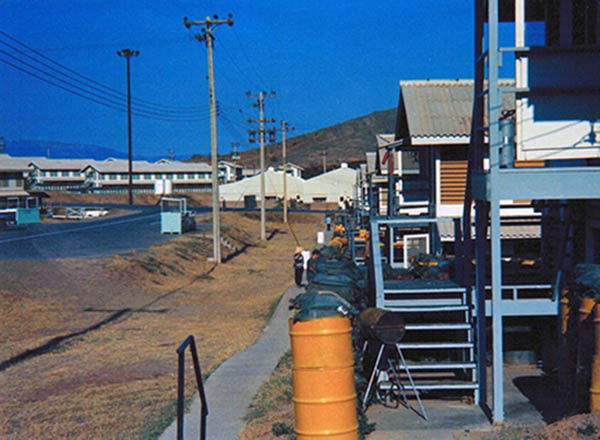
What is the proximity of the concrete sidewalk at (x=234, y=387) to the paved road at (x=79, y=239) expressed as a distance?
17228 mm

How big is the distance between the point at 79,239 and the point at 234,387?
92.0 ft

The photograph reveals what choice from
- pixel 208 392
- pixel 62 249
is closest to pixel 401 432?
pixel 208 392

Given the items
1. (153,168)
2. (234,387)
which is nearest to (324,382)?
(234,387)

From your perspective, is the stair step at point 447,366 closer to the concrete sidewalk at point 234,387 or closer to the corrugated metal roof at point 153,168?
the concrete sidewalk at point 234,387

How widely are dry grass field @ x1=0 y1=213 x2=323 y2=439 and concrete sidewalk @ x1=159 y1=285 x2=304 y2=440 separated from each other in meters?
0.35

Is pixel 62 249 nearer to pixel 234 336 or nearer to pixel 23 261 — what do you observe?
pixel 23 261

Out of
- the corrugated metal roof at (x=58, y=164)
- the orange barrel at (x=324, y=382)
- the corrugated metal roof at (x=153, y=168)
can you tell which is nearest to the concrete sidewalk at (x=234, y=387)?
the orange barrel at (x=324, y=382)

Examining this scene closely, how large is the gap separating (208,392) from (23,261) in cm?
1902

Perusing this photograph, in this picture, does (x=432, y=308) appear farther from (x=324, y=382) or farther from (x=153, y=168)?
(x=153, y=168)

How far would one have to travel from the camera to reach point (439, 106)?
60.3 ft

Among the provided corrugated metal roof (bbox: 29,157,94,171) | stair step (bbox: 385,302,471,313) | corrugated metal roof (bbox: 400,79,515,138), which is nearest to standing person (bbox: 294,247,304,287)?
corrugated metal roof (bbox: 400,79,515,138)

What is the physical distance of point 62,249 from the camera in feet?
106

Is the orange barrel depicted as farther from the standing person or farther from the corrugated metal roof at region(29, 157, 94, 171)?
the corrugated metal roof at region(29, 157, 94, 171)

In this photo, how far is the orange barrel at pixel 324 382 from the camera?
6152mm
